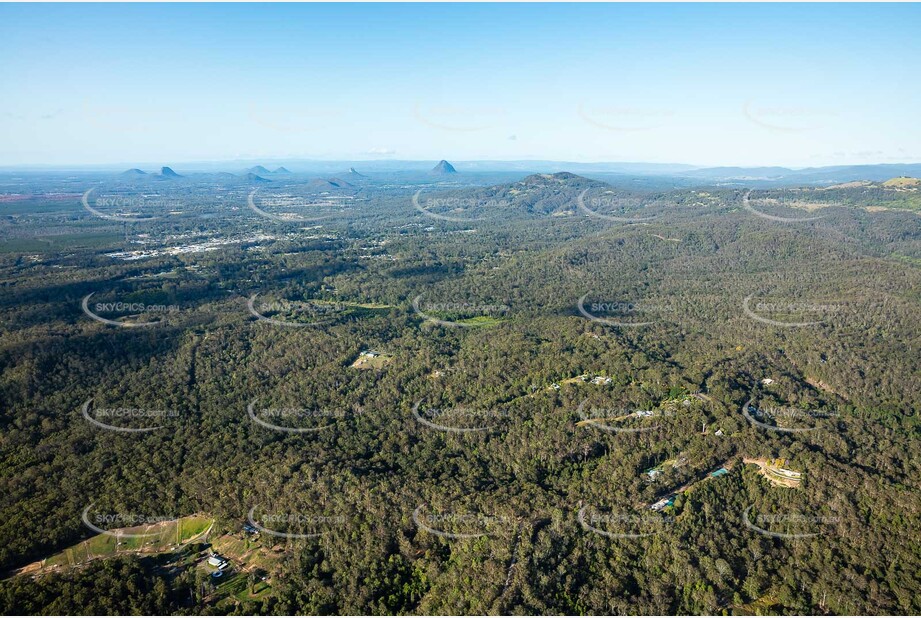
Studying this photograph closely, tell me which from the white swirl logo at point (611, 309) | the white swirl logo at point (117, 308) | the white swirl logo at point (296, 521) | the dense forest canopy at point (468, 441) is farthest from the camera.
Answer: the white swirl logo at point (611, 309)

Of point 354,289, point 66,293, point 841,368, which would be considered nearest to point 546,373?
point 841,368

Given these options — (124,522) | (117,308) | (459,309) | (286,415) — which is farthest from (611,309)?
(117,308)

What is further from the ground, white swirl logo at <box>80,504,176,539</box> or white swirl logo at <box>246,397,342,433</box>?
white swirl logo at <box>246,397,342,433</box>

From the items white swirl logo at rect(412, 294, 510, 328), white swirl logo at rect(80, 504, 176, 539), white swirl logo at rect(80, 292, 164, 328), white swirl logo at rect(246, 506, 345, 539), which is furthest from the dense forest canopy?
white swirl logo at rect(412, 294, 510, 328)

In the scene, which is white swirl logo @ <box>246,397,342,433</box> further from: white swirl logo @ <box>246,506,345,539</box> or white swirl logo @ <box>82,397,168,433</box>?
white swirl logo @ <box>246,506,345,539</box>

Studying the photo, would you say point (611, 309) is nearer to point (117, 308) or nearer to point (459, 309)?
point (459, 309)

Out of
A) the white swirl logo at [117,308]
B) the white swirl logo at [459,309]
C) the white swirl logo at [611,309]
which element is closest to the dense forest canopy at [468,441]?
the white swirl logo at [117,308]

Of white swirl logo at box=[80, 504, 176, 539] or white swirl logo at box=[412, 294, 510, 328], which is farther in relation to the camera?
white swirl logo at box=[412, 294, 510, 328]

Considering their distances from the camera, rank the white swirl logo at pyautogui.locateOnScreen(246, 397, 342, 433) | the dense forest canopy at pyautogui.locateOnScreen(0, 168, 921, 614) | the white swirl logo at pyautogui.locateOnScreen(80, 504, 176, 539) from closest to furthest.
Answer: the dense forest canopy at pyautogui.locateOnScreen(0, 168, 921, 614) → the white swirl logo at pyautogui.locateOnScreen(80, 504, 176, 539) → the white swirl logo at pyautogui.locateOnScreen(246, 397, 342, 433)

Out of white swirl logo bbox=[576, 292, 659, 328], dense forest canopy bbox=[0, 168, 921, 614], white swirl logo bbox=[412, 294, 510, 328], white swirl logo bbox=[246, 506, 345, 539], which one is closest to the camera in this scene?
dense forest canopy bbox=[0, 168, 921, 614]

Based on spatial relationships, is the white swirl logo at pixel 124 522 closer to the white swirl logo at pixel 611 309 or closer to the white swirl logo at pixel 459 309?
the white swirl logo at pixel 459 309

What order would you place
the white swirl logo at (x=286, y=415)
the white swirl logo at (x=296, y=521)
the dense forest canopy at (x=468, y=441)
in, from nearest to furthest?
the dense forest canopy at (x=468, y=441) < the white swirl logo at (x=296, y=521) < the white swirl logo at (x=286, y=415)
